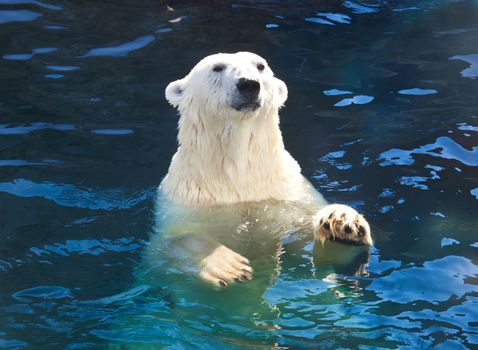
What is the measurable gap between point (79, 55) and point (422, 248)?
5050 millimetres

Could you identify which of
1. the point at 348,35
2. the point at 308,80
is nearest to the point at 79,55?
the point at 308,80

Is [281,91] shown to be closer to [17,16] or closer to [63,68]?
[63,68]

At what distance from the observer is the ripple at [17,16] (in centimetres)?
992

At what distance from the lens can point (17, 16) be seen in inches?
395

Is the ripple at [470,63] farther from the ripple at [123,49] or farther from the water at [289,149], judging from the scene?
the ripple at [123,49]

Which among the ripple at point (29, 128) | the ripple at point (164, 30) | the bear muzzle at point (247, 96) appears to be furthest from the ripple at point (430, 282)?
the ripple at point (164, 30)

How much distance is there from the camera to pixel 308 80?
8.52m

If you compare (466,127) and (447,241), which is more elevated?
(466,127)

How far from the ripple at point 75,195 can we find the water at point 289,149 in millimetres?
20

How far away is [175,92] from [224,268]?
5.22ft

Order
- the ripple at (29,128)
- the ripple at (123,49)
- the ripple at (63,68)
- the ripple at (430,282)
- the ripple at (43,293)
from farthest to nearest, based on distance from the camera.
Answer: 1. the ripple at (123,49)
2. the ripple at (63,68)
3. the ripple at (29,128)
4. the ripple at (43,293)
5. the ripple at (430,282)

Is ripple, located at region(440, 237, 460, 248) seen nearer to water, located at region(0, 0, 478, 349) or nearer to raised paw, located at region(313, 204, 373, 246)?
water, located at region(0, 0, 478, 349)

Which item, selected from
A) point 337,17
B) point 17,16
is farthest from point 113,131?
point 337,17

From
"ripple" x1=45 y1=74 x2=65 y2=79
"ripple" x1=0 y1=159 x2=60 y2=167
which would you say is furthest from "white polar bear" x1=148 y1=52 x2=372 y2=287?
"ripple" x1=45 y1=74 x2=65 y2=79
